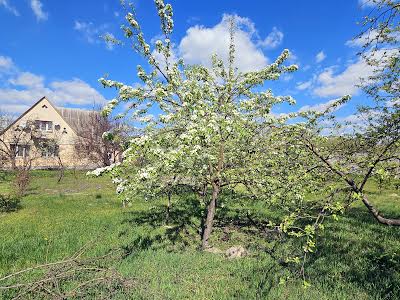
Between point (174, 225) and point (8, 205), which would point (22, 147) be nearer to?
point (8, 205)

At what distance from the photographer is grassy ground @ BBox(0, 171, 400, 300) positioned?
23.0 ft

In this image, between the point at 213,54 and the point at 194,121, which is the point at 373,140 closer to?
the point at 194,121

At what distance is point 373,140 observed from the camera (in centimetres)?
628

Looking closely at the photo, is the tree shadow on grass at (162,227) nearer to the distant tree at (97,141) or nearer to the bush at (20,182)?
the bush at (20,182)

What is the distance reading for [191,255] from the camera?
32.4 ft

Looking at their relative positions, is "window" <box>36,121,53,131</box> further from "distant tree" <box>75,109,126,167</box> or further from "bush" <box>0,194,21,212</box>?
"bush" <box>0,194,21,212</box>

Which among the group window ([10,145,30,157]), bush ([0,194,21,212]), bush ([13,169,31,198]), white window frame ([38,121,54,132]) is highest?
white window frame ([38,121,54,132])

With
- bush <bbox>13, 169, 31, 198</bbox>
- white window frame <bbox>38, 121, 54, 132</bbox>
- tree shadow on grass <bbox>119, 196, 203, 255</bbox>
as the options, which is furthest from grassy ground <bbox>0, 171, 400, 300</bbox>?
white window frame <bbox>38, 121, 54, 132</bbox>

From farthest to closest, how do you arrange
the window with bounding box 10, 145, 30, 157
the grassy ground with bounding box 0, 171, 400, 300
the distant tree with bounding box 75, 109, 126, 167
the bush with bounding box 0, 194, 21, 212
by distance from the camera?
the distant tree with bounding box 75, 109, 126, 167
the window with bounding box 10, 145, 30, 157
the bush with bounding box 0, 194, 21, 212
the grassy ground with bounding box 0, 171, 400, 300

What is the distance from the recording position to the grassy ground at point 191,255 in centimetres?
702

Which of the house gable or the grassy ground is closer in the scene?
the grassy ground

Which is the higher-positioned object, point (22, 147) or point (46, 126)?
point (46, 126)

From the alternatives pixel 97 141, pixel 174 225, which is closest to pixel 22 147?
pixel 97 141

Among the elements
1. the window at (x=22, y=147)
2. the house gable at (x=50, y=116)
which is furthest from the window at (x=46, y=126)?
the window at (x=22, y=147)
